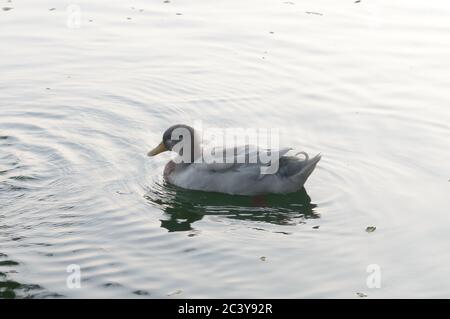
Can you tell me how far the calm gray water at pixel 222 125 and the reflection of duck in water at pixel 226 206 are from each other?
0.10ft

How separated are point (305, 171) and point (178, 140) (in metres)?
1.82

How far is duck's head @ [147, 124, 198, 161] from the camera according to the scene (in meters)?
11.6

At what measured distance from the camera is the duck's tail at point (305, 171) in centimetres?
1091

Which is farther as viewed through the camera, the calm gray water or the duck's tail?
the duck's tail

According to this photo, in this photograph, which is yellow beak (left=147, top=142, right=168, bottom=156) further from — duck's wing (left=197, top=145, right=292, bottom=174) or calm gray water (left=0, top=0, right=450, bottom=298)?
duck's wing (left=197, top=145, right=292, bottom=174)

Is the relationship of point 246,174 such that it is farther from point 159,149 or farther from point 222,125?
point 222,125

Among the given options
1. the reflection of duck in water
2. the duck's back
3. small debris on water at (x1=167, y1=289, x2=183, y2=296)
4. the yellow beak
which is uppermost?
the yellow beak

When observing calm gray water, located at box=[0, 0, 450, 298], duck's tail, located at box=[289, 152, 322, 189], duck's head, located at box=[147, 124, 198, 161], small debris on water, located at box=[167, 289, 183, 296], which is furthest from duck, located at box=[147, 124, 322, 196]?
small debris on water, located at box=[167, 289, 183, 296]

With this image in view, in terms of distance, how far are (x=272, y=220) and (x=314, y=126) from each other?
287 centimetres

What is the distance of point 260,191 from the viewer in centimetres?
1117

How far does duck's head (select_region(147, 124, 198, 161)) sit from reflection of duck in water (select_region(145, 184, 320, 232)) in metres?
0.58
